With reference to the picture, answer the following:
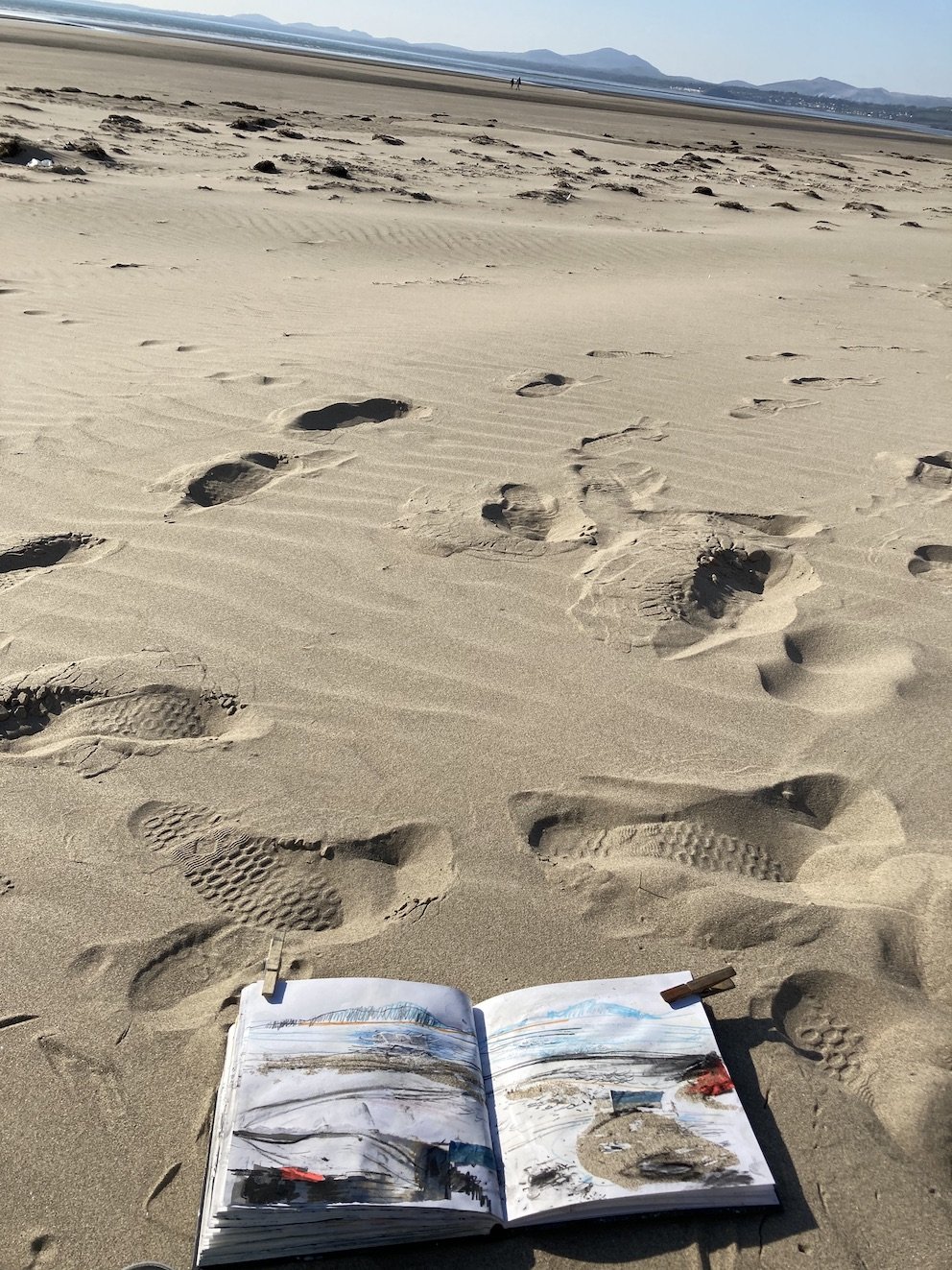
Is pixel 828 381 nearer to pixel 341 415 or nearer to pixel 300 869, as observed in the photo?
pixel 341 415

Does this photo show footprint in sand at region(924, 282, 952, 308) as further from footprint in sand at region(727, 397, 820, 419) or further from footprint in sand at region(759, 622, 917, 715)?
footprint in sand at region(759, 622, 917, 715)

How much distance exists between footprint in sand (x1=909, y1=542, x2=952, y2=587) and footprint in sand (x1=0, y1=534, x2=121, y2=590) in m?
2.60

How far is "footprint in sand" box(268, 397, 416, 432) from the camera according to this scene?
387 cm

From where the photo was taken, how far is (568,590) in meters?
2.82

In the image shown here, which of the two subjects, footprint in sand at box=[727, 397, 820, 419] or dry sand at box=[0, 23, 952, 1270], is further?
footprint in sand at box=[727, 397, 820, 419]

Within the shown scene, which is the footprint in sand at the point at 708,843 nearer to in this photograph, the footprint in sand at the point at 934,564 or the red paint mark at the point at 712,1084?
the red paint mark at the point at 712,1084

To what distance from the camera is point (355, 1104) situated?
4.67 ft

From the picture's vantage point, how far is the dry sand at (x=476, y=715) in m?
1.47

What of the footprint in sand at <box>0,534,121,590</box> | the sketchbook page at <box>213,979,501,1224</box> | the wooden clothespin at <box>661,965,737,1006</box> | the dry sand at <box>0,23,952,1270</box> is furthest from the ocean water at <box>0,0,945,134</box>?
the sketchbook page at <box>213,979,501,1224</box>

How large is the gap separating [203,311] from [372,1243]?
17.9 feet

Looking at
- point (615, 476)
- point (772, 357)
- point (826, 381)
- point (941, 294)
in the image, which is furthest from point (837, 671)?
point (941, 294)

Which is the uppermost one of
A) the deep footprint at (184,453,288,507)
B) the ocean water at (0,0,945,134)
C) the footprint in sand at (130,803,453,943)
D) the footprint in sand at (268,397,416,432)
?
the ocean water at (0,0,945,134)

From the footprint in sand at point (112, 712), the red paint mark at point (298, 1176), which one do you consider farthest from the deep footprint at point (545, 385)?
the red paint mark at point (298, 1176)

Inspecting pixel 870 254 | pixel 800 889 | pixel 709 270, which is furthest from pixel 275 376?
pixel 870 254
